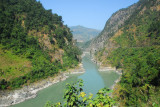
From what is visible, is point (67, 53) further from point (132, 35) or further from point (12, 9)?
point (132, 35)

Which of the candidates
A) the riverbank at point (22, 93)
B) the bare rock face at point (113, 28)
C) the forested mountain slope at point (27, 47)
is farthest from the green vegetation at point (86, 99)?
the bare rock face at point (113, 28)

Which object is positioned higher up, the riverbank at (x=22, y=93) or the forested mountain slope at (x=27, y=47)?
the forested mountain slope at (x=27, y=47)

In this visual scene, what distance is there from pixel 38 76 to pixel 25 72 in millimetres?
3259

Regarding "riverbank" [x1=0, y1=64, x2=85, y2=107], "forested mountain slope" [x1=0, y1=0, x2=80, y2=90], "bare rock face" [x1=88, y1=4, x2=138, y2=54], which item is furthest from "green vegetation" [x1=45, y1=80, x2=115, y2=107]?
"bare rock face" [x1=88, y1=4, x2=138, y2=54]

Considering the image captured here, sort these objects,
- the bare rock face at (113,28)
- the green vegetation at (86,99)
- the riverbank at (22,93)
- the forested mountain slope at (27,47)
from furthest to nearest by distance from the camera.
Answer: the bare rock face at (113,28), the forested mountain slope at (27,47), the riverbank at (22,93), the green vegetation at (86,99)

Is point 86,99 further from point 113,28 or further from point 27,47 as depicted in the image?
point 113,28

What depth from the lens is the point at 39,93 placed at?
27.3 meters

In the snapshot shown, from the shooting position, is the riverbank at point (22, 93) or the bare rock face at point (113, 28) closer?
the riverbank at point (22, 93)

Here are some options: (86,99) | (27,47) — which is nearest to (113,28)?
(27,47)

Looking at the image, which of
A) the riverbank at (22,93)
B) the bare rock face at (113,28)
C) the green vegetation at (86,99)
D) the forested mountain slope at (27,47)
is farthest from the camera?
the bare rock face at (113,28)

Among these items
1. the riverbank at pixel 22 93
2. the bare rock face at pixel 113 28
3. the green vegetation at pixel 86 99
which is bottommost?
the riverbank at pixel 22 93

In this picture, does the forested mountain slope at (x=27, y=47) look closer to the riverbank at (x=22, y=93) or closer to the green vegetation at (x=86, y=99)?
the riverbank at (x=22, y=93)

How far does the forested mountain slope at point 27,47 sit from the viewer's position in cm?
2906

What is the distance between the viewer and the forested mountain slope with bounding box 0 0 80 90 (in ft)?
95.3
